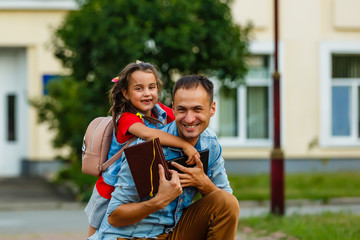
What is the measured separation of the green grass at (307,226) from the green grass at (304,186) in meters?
4.06

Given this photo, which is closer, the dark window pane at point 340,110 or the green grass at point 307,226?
the green grass at point 307,226

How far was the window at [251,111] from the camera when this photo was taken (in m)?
19.0

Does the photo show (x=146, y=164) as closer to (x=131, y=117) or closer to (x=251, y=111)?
(x=131, y=117)

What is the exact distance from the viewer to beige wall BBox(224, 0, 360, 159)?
1895 centimetres

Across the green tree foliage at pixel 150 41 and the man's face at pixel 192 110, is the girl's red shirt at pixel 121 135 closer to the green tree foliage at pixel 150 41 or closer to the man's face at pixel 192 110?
the man's face at pixel 192 110

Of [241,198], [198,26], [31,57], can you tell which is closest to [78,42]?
[198,26]

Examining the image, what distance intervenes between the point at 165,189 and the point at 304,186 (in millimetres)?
12001

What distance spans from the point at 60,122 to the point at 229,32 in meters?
4.52

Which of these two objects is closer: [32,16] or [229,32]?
[229,32]

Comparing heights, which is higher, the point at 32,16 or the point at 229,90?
the point at 32,16

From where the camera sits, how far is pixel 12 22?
749 inches

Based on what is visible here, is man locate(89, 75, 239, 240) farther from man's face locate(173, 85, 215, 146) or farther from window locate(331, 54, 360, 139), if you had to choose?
window locate(331, 54, 360, 139)

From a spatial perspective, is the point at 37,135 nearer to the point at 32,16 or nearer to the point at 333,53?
the point at 32,16

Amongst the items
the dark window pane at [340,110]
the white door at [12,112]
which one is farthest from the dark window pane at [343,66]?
the white door at [12,112]
